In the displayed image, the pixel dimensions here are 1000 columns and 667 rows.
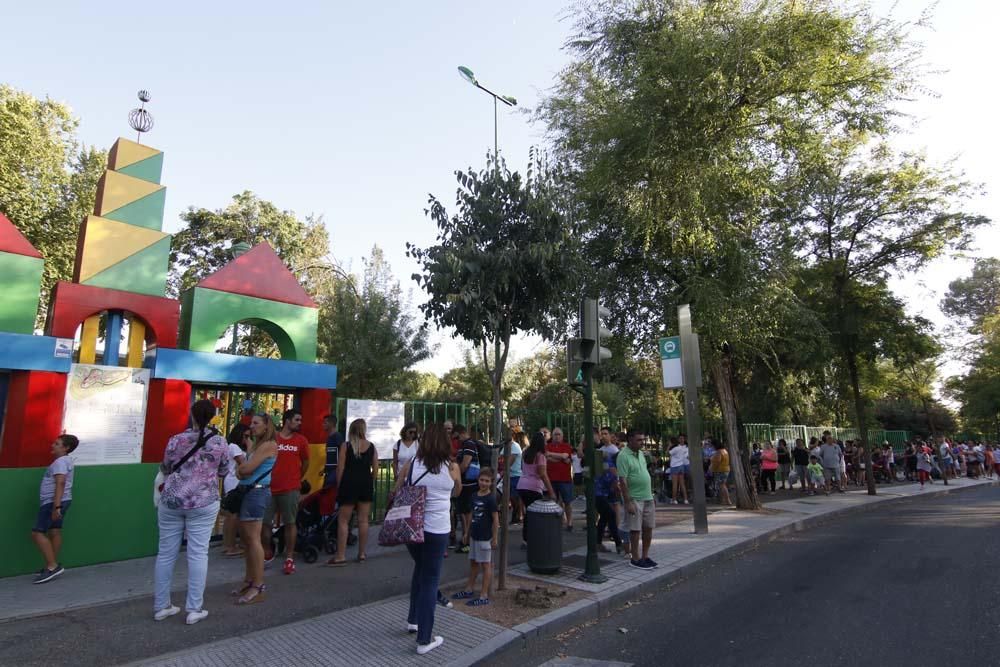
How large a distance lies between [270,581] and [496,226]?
16.1ft

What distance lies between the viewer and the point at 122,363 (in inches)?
380

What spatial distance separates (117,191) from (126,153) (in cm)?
73

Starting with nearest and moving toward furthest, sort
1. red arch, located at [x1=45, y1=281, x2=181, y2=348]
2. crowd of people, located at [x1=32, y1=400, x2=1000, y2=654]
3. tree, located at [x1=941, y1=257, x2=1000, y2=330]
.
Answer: crowd of people, located at [x1=32, y1=400, x2=1000, y2=654] < red arch, located at [x1=45, y1=281, x2=181, y2=348] < tree, located at [x1=941, y1=257, x2=1000, y2=330]

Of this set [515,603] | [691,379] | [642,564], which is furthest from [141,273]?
[691,379]

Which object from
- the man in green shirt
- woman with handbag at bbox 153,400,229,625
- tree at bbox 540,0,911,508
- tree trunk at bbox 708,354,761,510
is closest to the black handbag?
woman with handbag at bbox 153,400,229,625

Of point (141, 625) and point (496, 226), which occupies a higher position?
point (496, 226)

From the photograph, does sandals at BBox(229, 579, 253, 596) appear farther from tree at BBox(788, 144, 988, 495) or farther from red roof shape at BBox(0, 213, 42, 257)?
tree at BBox(788, 144, 988, 495)

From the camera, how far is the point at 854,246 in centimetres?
1641

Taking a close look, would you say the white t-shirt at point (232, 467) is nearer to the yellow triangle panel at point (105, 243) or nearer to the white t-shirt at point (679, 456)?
the yellow triangle panel at point (105, 243)

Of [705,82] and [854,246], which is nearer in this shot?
[705,82]

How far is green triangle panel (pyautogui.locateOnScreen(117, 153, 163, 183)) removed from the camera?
852cm

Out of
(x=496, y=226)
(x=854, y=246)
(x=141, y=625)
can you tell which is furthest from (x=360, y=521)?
(x=854, y=246)

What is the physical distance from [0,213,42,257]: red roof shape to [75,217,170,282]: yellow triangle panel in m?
0.58

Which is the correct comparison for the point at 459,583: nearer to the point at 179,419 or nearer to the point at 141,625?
the point at 141,625
